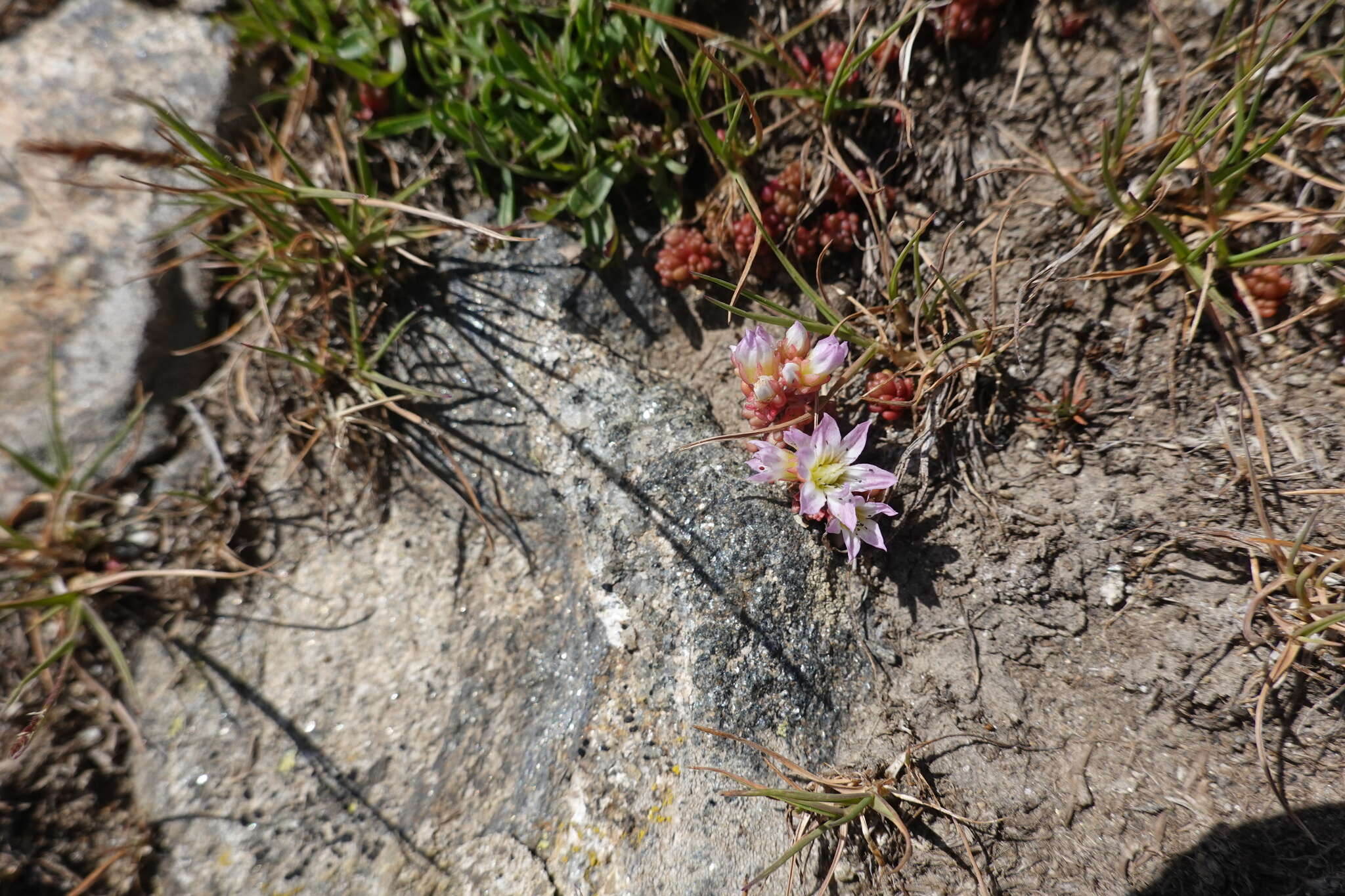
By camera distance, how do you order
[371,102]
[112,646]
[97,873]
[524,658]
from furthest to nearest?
[371,102] < [112,646] < [97,873] < [524,658]

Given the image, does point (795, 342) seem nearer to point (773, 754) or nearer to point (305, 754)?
point (773, 754)

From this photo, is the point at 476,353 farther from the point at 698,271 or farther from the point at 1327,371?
the point at 1327,371

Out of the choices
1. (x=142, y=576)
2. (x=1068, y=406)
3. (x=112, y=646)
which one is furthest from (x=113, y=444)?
(x=1068, y=406)

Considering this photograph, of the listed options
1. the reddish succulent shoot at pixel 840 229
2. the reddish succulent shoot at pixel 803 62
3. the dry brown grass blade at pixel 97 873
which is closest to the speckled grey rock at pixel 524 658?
the dry brown grass blade at pixel 97 873

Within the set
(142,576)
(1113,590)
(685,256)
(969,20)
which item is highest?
(969,20)

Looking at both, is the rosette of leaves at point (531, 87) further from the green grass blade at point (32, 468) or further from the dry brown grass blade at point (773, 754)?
the green grass blade at point (32, 468)

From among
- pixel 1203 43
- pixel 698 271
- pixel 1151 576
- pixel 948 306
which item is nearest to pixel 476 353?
pixel 698 271

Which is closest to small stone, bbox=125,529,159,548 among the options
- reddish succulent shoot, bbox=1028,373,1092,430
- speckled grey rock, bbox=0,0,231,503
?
speckled grey rock, bbox=0,0,231,503

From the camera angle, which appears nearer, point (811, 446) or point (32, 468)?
point (811, 446)
